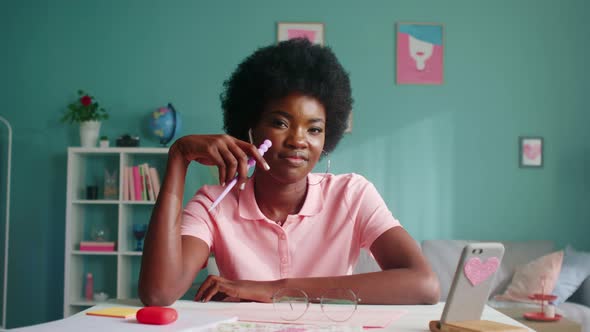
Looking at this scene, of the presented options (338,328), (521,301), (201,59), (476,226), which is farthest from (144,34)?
(338,328)

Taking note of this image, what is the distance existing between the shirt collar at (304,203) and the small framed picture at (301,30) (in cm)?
278

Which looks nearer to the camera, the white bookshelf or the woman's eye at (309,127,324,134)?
the woman's eye at (309,127,324,134)

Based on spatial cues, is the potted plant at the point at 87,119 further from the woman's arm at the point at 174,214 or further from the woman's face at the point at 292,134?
the woman's arm at the point at 174,214

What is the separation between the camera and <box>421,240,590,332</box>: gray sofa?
3.75 meters

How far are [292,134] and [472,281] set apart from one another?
67cm

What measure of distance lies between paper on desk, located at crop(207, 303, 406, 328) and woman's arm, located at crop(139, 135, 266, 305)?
206 mm

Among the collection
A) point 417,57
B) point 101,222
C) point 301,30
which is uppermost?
point 301,30

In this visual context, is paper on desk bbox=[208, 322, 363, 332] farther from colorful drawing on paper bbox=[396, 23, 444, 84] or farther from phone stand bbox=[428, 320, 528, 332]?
colorful drawing on paper bbox=[396, 23, 444, 84]

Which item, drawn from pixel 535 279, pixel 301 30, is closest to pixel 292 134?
pixel 535 279

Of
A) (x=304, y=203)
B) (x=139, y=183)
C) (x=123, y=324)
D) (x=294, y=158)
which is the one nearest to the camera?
(x=123, y=324)

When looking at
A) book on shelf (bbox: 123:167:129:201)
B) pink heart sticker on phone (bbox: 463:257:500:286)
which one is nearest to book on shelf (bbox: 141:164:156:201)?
book on shelf (bbox: 123:167:129:201)

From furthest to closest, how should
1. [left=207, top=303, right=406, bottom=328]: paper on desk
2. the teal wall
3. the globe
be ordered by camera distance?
the teal wall, the globe, [left=207, top=303, right=406, bottom=328]: paper on desk

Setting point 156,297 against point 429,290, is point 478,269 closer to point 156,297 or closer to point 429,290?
point 429,290

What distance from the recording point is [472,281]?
1051 millimetres
